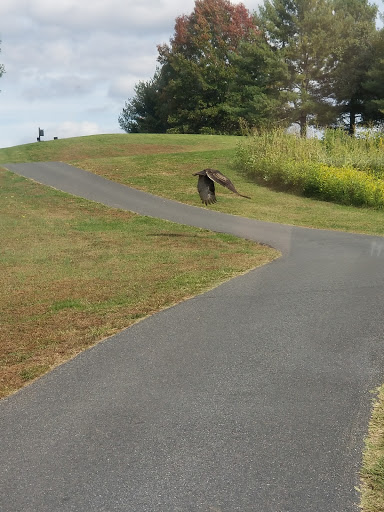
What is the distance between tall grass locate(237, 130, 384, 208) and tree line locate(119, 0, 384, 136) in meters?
19.0

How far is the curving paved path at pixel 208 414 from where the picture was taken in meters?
3.86

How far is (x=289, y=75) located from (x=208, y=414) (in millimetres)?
50001

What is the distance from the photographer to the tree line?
169 ft

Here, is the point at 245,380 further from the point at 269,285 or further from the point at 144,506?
the point at 269,285

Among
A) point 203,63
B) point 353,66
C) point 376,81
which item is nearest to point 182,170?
point 376,81

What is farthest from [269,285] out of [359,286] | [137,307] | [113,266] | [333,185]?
[333,185]

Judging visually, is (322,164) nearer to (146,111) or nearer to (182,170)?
(182,170)

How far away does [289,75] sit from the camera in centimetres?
5147

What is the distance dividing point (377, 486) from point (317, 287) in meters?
6.15

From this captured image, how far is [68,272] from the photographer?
1254 cm

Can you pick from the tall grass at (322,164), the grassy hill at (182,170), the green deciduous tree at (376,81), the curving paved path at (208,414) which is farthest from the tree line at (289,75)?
the curving paved path at (208,414)

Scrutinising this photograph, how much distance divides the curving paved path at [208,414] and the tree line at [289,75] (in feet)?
140

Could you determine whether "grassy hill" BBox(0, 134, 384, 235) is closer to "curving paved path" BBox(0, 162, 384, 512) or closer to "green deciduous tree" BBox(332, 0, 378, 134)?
"curving paved path" BBox(0, 162, 384, 512)

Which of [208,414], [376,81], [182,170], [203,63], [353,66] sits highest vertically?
[203,63]
